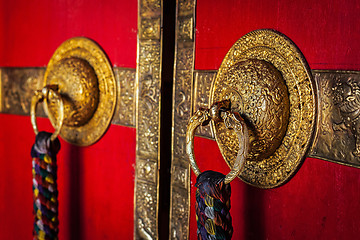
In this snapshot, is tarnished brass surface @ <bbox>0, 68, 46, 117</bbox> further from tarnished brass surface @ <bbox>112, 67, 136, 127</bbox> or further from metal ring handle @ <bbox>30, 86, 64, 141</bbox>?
tarnished brass surface @ <bbox>112, 67, 136, 127</bbox>

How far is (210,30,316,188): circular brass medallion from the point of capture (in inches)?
23.1

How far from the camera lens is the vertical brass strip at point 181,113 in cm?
76

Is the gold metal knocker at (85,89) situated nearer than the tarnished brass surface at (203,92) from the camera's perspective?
No

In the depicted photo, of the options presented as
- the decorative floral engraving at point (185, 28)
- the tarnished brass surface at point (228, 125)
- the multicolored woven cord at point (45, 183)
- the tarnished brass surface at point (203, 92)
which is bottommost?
the multicolored woven cord at point (45, 183)

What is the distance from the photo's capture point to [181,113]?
0.79 metres

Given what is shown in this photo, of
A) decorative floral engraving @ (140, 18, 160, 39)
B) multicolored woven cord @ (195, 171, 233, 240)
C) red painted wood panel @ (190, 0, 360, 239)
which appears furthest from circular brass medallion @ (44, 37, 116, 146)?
multicolored woven cord @ (195, 171, 233, 240)

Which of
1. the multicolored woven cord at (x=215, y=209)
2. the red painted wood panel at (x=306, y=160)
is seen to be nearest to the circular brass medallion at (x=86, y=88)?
the red painted wood panel at (x=306, y=160)

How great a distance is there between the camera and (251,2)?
0.66 m

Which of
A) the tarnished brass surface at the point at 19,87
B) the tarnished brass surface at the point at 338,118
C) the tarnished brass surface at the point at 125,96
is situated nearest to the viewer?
the tarnished brass surface at the point at 338,118

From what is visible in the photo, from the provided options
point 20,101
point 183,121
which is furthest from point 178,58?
point 20,101

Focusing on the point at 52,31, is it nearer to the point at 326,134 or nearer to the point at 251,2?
the point at 251,2

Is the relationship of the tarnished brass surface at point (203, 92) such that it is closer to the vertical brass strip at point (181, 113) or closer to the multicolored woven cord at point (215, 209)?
the vertical brass strip at point (181, 113)

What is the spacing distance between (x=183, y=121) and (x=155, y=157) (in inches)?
4.1

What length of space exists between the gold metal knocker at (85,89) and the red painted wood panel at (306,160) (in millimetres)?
258
